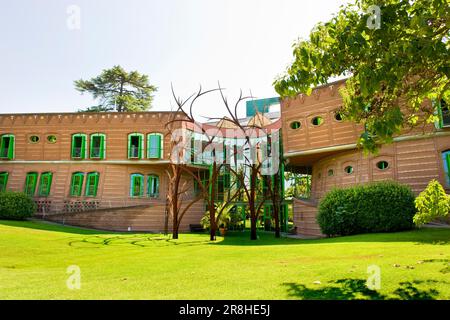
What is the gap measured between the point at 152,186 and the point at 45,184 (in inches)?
306

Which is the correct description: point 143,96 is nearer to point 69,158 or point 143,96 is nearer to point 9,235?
point 69,158

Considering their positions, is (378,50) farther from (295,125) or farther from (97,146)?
(97,146)

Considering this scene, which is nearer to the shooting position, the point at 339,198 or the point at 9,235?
the point at 9,235

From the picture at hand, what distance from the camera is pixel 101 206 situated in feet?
85.4

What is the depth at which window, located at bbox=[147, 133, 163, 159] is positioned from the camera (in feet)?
87.8

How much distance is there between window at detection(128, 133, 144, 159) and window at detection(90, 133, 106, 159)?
199 centimetres

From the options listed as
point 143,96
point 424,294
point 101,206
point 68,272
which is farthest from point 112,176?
point 424,294

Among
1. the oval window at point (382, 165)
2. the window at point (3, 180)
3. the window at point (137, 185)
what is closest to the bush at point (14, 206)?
the window at point (3, 180)

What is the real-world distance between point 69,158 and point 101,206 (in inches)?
175

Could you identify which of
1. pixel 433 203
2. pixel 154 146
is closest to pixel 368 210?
pixel 433 203

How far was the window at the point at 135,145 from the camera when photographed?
26812 millimetres

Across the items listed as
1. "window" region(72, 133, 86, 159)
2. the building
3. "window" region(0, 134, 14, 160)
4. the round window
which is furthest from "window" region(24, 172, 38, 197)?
"window" region(72, 133, 86, 159)

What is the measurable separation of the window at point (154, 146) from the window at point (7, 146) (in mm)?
10326

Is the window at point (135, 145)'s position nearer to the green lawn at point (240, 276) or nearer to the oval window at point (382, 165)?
the oval window at point (382, 165)
